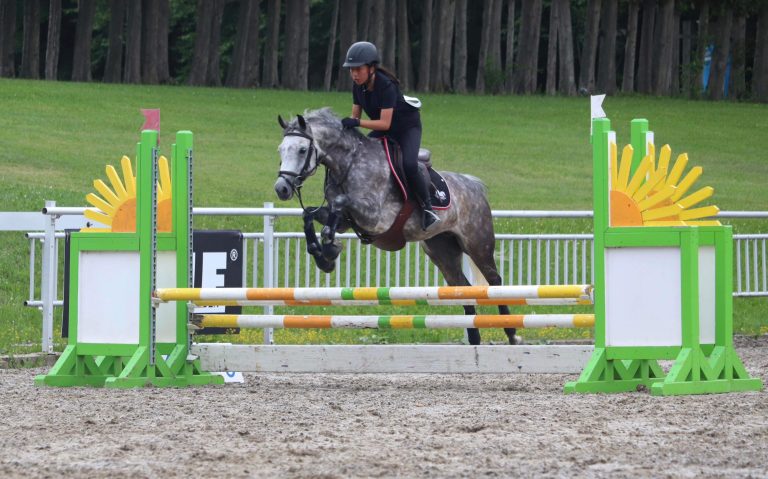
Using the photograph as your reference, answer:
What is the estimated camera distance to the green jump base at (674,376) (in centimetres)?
728

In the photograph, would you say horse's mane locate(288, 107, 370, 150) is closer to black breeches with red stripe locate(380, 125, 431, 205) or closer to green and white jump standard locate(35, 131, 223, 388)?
black breeches with red stripe locate(380, 125, 431, 205)

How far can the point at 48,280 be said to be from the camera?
1061 cm

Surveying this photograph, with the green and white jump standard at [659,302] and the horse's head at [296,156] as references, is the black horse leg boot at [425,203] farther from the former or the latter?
the green and white jump standard at [659,302]

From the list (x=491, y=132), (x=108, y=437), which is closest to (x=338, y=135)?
(x=108, y=437)

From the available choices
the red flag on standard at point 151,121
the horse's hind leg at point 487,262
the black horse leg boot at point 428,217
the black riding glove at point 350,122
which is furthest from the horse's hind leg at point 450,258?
the red flag on standard at point 151,121

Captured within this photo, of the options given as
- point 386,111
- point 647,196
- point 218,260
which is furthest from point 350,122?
point 218,260

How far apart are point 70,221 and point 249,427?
5770 millimetres

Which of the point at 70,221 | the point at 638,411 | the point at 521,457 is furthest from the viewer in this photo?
the point at 70,221

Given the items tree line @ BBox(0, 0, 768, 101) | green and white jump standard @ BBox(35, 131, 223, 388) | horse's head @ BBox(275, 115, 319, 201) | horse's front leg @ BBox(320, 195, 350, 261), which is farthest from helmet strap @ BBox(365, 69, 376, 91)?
tree line @ BBox(0, 0, 768, 101)

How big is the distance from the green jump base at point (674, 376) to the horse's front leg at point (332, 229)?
1789 mm

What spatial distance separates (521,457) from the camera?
16.6 feet

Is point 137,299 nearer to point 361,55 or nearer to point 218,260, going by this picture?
point 361,55

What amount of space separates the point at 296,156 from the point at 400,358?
4.82 ft

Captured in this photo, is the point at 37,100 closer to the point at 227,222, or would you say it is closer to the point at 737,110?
the point at 227,222
